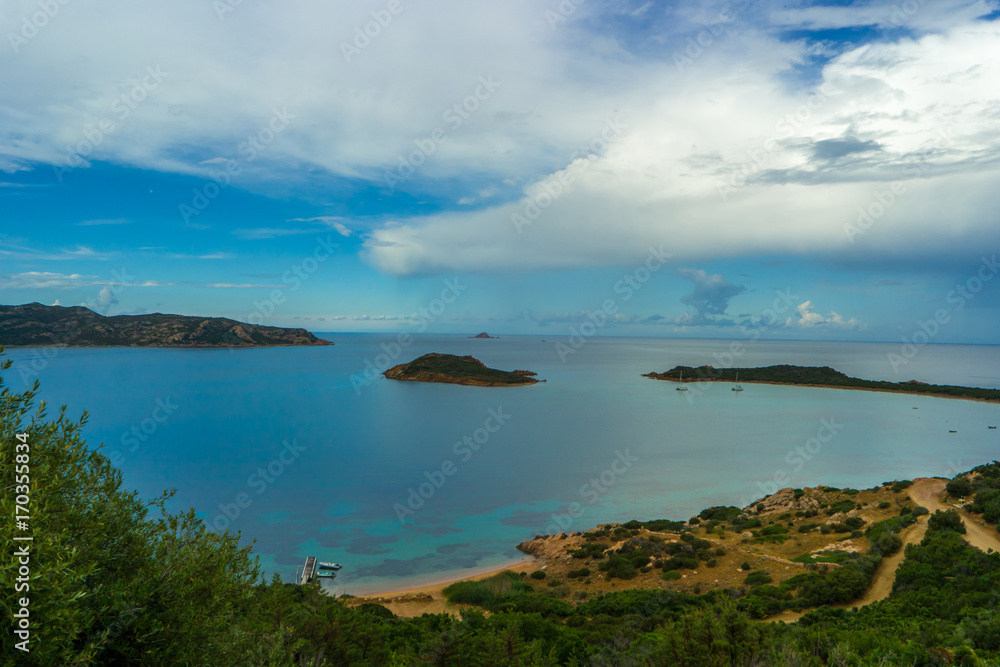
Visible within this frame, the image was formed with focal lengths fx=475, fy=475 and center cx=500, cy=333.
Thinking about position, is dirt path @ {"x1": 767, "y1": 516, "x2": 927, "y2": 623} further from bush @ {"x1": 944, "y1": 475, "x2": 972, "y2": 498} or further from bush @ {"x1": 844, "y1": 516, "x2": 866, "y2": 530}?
bush @ {"x1": 944, "y1": 475, "x2": 972, "y2": 498}

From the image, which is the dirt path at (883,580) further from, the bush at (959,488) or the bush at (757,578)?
the bush at (959,488)

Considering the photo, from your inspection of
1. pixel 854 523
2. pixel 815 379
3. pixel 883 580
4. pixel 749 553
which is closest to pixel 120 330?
pixel 749 553

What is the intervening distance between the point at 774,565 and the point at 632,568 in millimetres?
5262

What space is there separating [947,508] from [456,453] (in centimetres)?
3133

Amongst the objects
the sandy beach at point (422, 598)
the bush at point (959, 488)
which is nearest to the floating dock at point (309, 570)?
the sandy beach at point (422, 598)

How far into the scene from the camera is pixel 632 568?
19.0 metres

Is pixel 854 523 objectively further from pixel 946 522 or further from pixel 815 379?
pixel 815 379

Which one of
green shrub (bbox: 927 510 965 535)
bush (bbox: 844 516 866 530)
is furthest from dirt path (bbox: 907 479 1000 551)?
bush (bbox: 844 516 866 530)

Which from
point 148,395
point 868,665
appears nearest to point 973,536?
point 868,665

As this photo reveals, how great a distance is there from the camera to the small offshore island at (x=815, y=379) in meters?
82.4

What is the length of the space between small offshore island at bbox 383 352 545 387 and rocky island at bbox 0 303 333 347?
284 feet

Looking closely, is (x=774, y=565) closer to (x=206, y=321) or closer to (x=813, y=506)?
(x=813, y=506)

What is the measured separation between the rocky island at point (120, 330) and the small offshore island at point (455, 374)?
86.7m

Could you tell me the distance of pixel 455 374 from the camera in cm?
9156
